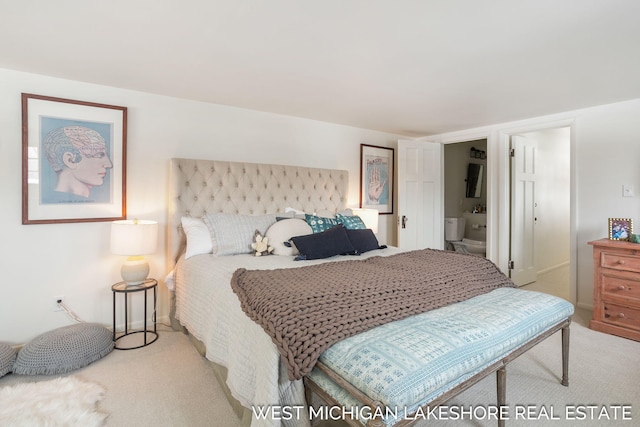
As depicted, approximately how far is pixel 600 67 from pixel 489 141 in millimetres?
1859

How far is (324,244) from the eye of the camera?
8.82 feet

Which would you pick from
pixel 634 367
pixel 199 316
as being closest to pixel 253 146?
pixel 199 316

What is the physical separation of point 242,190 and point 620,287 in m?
3.56

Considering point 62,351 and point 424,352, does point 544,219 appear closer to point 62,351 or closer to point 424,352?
point 424,352

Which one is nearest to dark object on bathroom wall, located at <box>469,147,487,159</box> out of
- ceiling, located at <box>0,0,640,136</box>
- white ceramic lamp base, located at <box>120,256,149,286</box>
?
ceiling, located at <box>0,0,640,136</box>

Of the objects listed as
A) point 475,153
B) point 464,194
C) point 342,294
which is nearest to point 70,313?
point 342,294

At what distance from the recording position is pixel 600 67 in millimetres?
2344

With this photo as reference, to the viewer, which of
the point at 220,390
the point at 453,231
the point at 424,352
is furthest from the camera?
the point at 453,231

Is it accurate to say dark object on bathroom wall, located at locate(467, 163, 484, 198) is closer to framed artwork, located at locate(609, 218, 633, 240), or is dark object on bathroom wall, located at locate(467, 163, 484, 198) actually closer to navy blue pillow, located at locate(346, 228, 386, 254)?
framed artwork, located at locate(609, 218, 633, 240)

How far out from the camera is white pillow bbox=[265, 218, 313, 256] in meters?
2.81

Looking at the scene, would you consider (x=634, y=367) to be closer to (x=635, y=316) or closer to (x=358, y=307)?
(x=635, y=316)

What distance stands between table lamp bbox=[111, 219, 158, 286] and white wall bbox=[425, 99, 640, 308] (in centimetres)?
417

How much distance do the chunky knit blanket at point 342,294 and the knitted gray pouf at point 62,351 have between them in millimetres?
1330

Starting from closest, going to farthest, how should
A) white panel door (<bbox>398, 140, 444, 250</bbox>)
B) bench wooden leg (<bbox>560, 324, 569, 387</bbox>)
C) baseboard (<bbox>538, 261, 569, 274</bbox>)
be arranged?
1. bench wooden leg (<bbox>560, 324, 569, 387</bbox>)
2. white panel door (<bbox>398, 140, 444, 250</bbox>)
3. baseboard (<bbox>538, 261, 569, 274</bbox>)
